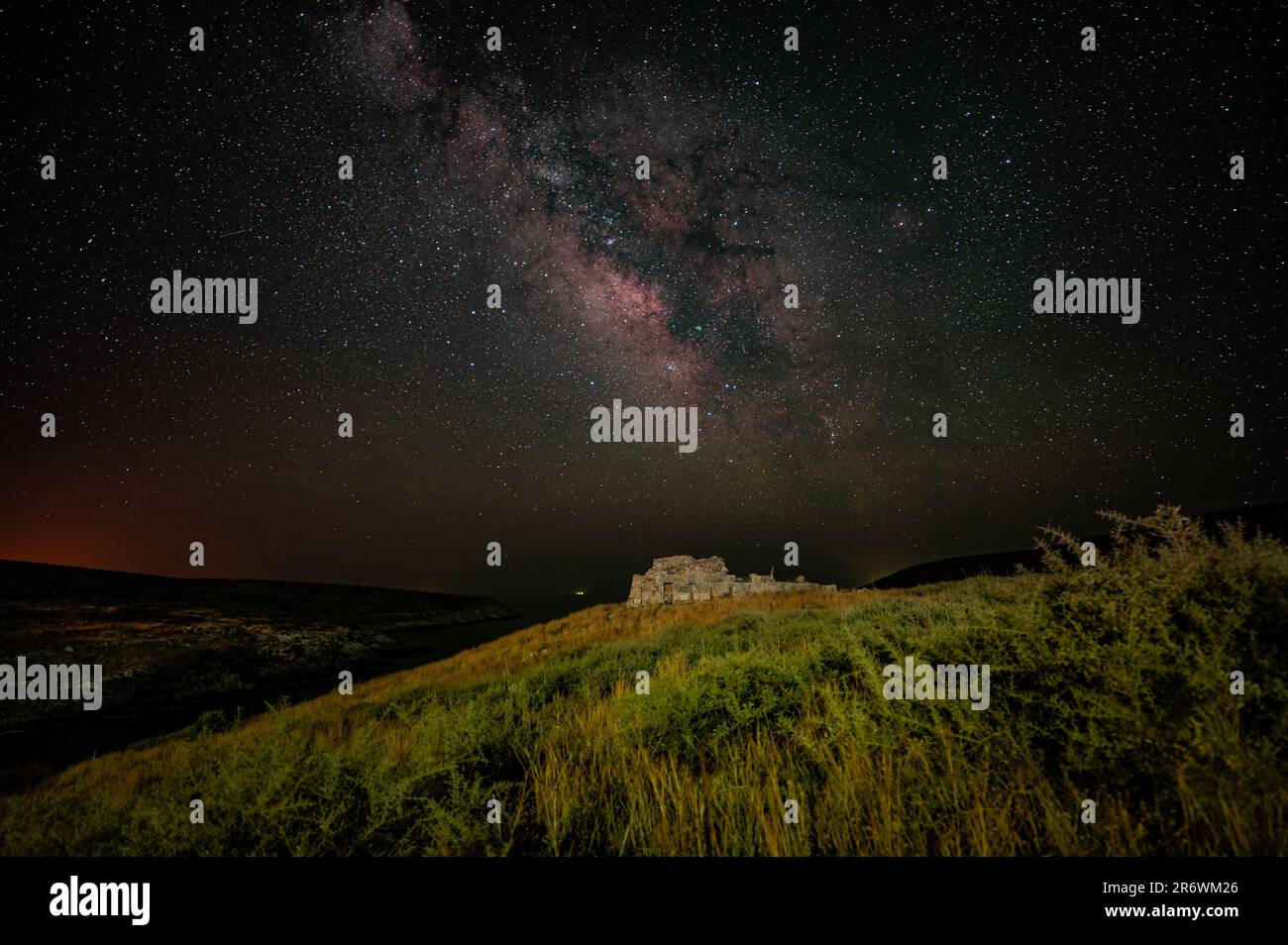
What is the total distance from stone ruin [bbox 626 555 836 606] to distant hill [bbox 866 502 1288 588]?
731 centimetres

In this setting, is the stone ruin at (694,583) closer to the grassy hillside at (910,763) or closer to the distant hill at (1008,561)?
the distant hill at (1008,561)

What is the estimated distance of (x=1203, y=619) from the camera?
3168 mm

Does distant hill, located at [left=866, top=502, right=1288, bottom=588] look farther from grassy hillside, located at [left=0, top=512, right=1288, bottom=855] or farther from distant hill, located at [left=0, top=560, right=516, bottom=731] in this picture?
distant hill, located at [left=0, top=560, right=516, bottom=731]

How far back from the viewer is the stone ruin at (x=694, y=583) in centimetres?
2708

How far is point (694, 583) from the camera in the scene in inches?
1136

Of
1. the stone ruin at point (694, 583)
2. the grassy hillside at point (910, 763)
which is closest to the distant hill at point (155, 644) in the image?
the stone ruin at point (694, 583)

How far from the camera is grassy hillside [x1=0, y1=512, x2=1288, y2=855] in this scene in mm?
2594

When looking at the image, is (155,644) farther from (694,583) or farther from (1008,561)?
(1008,561)

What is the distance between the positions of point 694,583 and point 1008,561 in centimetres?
2535

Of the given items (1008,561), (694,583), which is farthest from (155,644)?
(1008,561)

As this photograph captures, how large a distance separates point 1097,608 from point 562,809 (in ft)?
15.3

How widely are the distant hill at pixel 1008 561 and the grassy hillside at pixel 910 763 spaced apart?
0.65 meters

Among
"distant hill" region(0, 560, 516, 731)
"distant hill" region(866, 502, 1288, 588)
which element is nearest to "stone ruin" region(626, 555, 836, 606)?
"distant hill" region(866, 502, 1288, 588)
